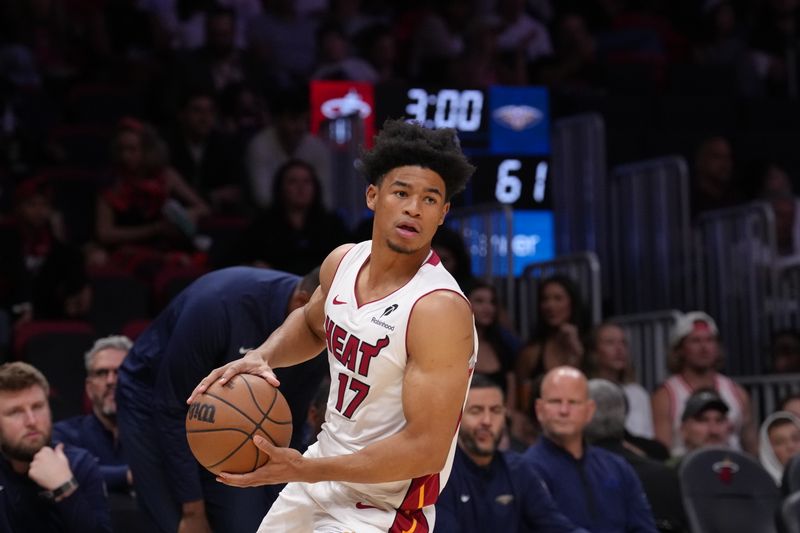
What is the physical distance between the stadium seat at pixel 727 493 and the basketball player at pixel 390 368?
3560 mm

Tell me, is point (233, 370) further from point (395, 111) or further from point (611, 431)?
point (395, 111)

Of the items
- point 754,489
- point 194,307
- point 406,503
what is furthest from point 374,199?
point 754,489

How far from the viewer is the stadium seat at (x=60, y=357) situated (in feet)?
25.1

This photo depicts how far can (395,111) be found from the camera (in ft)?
33.5

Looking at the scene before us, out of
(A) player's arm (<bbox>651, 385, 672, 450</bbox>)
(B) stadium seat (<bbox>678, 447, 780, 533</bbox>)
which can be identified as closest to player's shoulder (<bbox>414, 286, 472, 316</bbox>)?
(B) stadium seat (<bbox>678, 447, 780, 533</bbox>)

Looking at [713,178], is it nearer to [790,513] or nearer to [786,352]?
[786,352]

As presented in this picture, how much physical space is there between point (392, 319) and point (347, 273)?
1.10ft

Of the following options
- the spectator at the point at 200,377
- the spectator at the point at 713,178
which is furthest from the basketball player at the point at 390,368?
the spectator at the point at 713,178

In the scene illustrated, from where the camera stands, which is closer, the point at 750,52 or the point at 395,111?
the point at 395,111

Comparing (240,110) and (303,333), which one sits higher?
(240,110)

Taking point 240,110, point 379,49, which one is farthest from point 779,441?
point 379,49

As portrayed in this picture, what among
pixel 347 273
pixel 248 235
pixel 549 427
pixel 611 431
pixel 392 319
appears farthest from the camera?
pixel 248 235

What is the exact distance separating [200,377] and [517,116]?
580 centimetres

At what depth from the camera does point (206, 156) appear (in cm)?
1035
